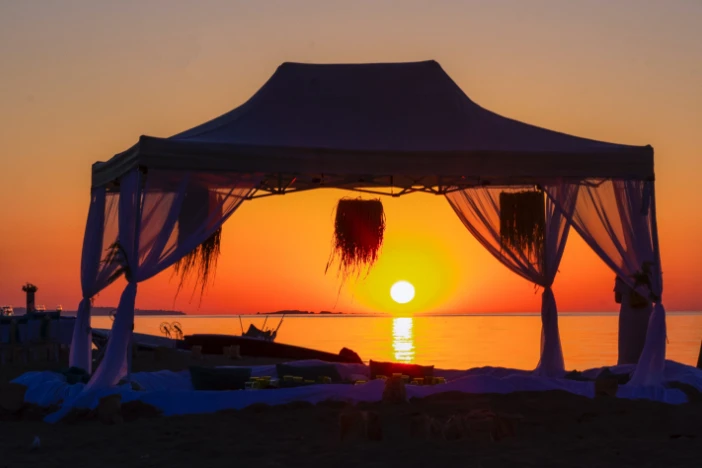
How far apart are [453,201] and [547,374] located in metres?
2.09

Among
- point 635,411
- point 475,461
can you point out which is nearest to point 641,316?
point 635,411

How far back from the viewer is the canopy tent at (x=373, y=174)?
883cm

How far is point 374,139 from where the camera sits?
959cm

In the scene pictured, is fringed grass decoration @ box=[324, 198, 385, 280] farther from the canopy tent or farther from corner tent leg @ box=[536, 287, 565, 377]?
corner tent leg @ box=[536, 287, 565, 377]

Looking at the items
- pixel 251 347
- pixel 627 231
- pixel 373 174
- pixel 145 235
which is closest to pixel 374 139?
pixel 373 174

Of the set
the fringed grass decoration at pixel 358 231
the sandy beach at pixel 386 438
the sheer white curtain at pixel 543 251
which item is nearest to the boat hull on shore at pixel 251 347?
the fringed grass decoration at pixel 358 231

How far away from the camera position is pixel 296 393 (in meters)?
8.45

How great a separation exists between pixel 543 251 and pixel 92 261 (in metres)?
4.66

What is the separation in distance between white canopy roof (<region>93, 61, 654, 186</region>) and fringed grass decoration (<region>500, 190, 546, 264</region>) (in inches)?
11.3

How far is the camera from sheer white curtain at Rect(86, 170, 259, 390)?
8602 millimetres

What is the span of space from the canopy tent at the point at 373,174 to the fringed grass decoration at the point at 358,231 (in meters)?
1.19

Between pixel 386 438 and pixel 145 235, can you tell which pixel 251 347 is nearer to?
pixel 145 235

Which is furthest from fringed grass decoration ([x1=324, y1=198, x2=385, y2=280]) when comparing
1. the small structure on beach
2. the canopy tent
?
the small structure on beach

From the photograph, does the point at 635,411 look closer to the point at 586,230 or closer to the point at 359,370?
the point at 586,230
